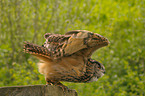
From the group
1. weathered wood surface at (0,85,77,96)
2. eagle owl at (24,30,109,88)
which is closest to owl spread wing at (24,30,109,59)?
eagle owl at (24,30,109,88)

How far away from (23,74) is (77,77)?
11.3 ft

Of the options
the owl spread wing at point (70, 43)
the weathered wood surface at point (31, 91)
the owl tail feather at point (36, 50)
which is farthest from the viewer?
the owl spread wing at point (70, 43)

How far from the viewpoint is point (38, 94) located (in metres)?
2.38

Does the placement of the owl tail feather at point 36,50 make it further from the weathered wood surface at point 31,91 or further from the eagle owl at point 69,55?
the weathered wood surface at point 31,91

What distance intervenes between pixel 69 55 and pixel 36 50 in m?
0.51

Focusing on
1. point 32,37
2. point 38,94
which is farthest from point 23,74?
point 38,94

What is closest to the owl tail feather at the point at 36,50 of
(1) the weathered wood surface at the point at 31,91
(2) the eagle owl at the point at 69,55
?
(2) the eagle owl at the point at 69,55

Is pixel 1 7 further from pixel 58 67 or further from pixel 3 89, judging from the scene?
pixel 3 89

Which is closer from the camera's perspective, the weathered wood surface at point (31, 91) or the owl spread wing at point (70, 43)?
the weathered wood surface at point (31, 91)

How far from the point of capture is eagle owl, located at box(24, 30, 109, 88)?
2796 mm

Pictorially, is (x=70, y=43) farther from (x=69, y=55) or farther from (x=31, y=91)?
(x=31, y=91)

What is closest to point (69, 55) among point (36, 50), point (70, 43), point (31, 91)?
point (70, 43)

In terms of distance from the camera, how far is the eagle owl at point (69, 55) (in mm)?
2796

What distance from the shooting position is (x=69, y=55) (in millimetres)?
2916
